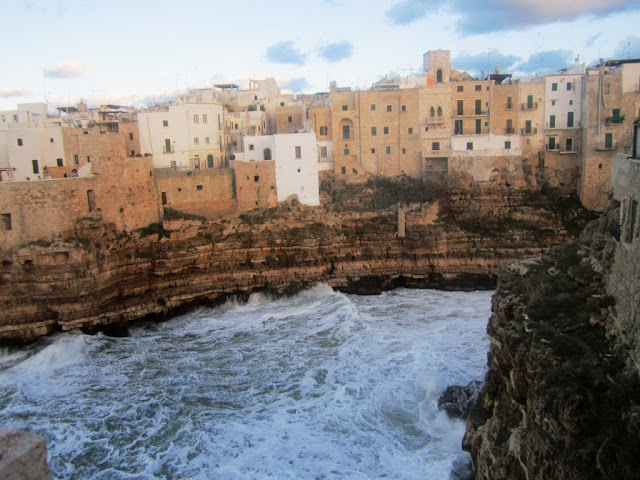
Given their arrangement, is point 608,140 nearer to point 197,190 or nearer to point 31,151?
point 197,190

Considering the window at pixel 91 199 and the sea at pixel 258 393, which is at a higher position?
the window at pixel 91 199

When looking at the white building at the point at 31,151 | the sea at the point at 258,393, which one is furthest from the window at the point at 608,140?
the white building at the point at 31,151

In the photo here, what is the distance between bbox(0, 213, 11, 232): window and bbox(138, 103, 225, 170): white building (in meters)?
8.41

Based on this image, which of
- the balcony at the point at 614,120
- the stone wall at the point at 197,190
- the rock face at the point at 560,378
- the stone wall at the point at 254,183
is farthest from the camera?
the stone wall at the point at 254,183

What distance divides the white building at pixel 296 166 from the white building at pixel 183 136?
3438 millimetres

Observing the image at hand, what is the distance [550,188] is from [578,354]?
21895 millimetres

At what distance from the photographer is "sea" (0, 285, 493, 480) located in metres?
13.2

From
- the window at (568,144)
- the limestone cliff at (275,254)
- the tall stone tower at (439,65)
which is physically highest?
the tall stone tower at (439,65)

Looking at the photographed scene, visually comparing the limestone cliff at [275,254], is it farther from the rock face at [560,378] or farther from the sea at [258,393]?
the rock face at [560,378]

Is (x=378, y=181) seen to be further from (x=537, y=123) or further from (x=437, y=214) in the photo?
(x=537, y=123)

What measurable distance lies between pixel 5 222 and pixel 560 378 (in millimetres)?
20632

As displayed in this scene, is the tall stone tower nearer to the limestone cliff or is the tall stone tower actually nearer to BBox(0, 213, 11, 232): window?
the limestone cliff

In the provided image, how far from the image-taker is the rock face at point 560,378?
7859 millimetres

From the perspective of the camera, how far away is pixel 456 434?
1391 cm
